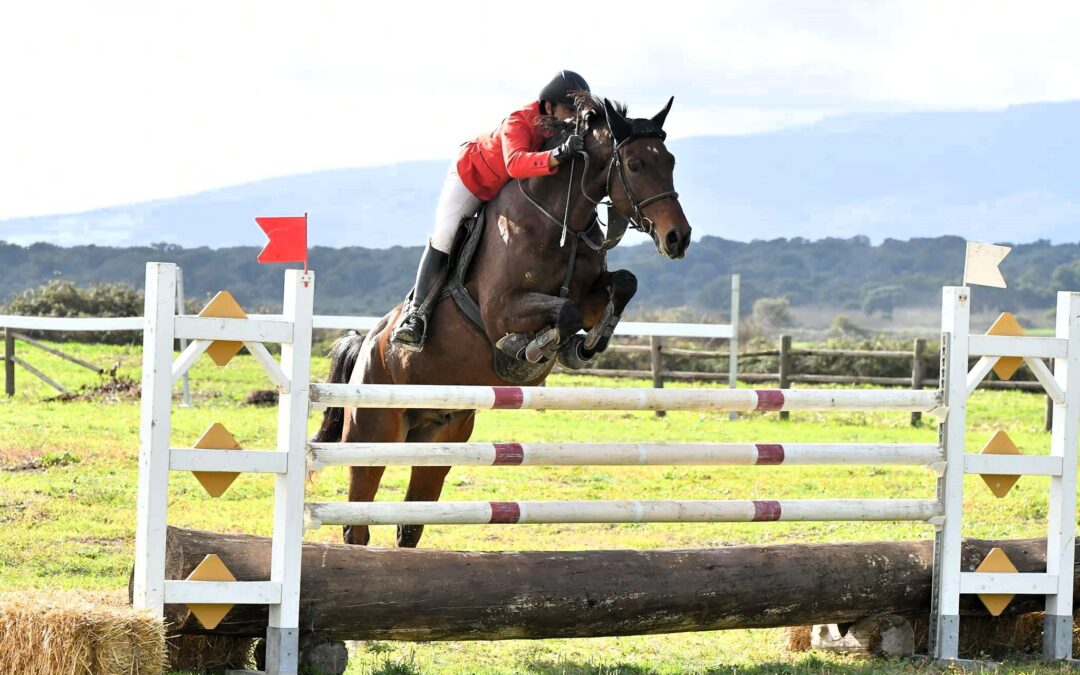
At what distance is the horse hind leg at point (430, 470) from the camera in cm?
560

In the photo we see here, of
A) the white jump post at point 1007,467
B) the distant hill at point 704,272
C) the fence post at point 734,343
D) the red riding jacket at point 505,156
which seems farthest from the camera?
the distant hill at point 704,272

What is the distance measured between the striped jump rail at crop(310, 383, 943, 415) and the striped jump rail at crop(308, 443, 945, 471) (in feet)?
0.44

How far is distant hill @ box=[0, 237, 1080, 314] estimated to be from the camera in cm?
7681

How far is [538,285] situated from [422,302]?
0.59m

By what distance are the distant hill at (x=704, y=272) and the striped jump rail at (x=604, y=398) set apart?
182ft

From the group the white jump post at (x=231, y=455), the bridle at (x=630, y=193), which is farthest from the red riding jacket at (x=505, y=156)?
the white jump post at (x=231, y=455)

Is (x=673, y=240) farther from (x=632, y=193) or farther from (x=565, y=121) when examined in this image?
(x=565, y=121)

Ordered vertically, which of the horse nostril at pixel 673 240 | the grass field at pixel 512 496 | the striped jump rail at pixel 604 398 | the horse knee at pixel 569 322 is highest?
the horse nostril at pixel 673 240

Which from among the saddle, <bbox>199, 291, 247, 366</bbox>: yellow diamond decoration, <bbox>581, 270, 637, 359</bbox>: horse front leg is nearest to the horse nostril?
<bbox>581, 270, 637, 359</bbox>: horse front leg

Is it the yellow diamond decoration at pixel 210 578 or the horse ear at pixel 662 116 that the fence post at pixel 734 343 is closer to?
the horse ear at pixel 662 116

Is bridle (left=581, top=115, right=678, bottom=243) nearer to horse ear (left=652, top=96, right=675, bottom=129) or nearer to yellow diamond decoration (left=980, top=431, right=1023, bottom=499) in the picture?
horse ear (left=652, top=96, right=675, bottom=129)

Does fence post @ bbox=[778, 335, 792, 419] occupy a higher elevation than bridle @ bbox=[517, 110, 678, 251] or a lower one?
lower

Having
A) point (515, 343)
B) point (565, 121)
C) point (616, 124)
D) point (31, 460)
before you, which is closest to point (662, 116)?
point (616, 124)

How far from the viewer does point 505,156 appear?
17.5 feet
